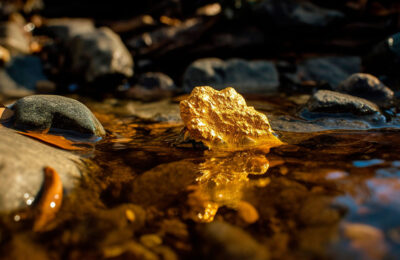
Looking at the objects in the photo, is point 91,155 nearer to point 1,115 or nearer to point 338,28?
point 1,115

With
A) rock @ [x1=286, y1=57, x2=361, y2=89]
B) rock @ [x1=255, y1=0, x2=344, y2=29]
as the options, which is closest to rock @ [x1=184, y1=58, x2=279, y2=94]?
rock @ [x1=286, y1=57, x2=361, y2=89]

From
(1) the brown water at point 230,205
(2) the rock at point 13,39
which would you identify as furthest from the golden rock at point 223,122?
(2) the rock at point 13,39

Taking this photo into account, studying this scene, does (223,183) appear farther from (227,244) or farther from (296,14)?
(296,14)

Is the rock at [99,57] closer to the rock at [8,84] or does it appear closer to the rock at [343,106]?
the rock at [8,84]

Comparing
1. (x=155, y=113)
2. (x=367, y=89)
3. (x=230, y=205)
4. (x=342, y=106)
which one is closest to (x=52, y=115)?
(x=155, y=113)

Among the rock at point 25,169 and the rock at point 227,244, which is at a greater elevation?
A: the rock at point 25,169

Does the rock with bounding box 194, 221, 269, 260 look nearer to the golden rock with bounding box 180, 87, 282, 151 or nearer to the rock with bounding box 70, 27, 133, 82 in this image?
the golden rock with bounding box 180, 87, 282, 151
